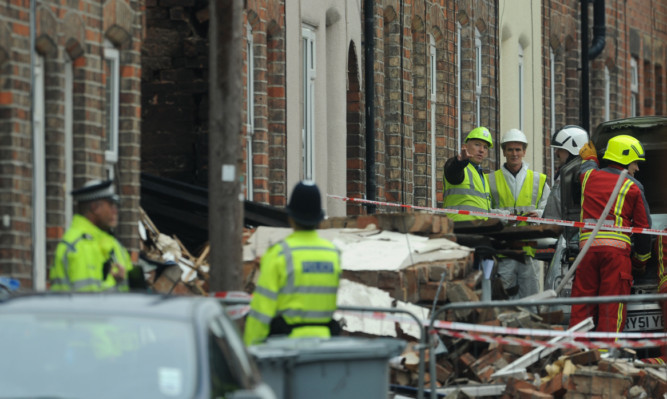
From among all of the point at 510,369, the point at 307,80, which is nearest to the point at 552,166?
the point at 307,80

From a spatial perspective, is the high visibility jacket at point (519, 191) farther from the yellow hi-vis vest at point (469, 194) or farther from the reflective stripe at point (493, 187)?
the yellow hi-vis vest at point (469, 194)

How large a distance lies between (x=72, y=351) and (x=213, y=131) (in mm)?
4070

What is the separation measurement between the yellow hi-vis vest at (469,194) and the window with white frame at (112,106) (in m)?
4.63

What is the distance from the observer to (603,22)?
29.7 meters

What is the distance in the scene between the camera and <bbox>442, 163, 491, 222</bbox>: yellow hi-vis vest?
17656 millimetres

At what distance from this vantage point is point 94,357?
7547 millimetres

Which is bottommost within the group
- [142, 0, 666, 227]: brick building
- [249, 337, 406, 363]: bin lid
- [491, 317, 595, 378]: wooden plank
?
[491, 317, 595, 378]: wooden plank

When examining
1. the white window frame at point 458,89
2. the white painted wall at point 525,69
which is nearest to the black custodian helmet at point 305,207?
the white window frame at point 458,89

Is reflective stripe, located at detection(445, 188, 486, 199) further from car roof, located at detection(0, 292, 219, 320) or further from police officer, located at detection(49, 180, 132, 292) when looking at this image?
car roof, located at detection(0, 292, 219, 320)

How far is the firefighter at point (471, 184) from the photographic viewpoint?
17.6m

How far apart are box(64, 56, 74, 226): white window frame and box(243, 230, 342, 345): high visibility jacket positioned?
3.91 metres

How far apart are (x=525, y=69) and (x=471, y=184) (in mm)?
9945

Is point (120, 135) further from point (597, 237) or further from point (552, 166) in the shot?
point (552, 166)

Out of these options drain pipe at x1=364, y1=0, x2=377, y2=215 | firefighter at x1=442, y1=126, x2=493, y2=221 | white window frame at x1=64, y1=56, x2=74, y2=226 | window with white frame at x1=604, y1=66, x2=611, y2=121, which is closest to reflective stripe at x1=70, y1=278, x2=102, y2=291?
white window frame at x1=64, y1=56, x2=74, y2=226
